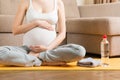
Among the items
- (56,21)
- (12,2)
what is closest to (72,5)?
(12,2)

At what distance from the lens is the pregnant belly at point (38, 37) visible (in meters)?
2.10

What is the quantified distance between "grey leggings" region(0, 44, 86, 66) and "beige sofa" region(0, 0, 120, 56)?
0.71 meters

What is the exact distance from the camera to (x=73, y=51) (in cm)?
192

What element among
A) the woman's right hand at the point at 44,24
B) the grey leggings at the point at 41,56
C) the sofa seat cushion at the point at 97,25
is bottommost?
the grey leggings at the point at 41,56

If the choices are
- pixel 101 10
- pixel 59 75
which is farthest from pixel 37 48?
pixel 101 10

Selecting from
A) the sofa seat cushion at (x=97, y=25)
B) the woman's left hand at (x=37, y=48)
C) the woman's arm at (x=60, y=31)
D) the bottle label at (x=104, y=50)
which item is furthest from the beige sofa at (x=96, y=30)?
the woman's left hand at (x=37, y=48)

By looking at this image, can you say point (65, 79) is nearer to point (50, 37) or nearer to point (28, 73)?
point (28, 73)

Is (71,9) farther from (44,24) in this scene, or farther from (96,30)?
(44,24)

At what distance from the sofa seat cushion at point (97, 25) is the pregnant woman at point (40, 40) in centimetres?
51

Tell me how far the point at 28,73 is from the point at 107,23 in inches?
39.5

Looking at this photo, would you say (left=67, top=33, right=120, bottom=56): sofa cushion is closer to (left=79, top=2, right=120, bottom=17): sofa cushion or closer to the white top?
(left=79, top=2, right=120, bottom=17): sofa cushion

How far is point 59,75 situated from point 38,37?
0.42m

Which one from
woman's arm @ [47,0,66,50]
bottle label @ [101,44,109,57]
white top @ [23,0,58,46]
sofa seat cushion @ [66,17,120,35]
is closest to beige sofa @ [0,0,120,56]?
sofa seat cushion @ [66,17,120,35]

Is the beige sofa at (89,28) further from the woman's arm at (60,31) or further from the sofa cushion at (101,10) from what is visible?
the woman's arm at (60,31)
